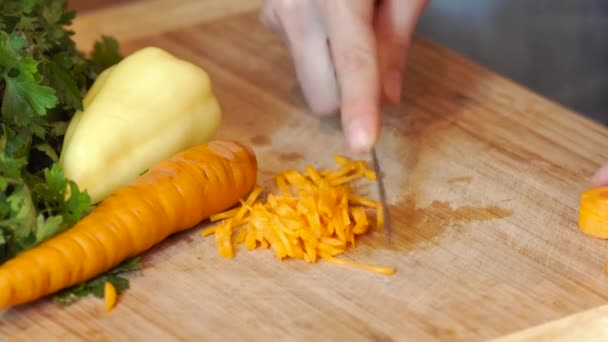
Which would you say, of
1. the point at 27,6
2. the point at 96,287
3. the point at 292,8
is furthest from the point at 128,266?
→ the point at 292,8

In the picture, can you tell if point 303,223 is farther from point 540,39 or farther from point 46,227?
point 540,39

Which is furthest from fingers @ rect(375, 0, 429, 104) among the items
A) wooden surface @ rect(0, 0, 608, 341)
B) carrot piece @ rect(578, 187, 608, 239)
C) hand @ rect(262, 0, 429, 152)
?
carrot piece @ rect(578, 187, 608, 239)

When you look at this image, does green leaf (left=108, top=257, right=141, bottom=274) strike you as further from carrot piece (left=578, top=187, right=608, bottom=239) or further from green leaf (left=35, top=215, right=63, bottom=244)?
carrot piece (left=578, top=187, right=608, bottom=239)

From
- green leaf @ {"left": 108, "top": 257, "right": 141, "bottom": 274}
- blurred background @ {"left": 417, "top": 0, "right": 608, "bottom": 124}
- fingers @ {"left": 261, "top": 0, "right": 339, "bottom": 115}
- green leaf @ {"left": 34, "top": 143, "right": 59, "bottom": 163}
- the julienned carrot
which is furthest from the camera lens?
blurred background @ {"left": 417, "top": 0, "right": 608, "bottom": 124}

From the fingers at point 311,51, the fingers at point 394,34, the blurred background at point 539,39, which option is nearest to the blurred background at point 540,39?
the blurred background at point 539,39

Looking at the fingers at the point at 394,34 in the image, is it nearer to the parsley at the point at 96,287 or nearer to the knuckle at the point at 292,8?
the knuckle at the point at 292,8
